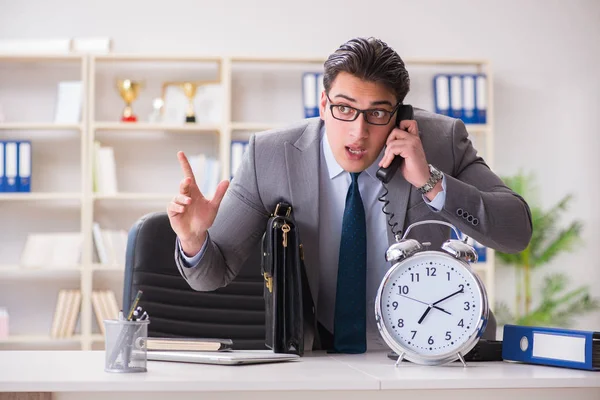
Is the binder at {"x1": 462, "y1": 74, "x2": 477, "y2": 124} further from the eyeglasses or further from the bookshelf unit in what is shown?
the eyeglasses

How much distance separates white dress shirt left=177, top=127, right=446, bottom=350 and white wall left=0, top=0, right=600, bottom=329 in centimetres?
312

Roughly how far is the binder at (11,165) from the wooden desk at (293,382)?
347cm

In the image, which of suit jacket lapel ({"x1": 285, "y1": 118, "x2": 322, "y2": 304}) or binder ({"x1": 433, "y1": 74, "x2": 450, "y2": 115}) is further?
binder ({"x1": 433, "y1": 74, "x2": 450, "y2": 115})

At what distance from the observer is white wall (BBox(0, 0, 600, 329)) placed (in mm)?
5125

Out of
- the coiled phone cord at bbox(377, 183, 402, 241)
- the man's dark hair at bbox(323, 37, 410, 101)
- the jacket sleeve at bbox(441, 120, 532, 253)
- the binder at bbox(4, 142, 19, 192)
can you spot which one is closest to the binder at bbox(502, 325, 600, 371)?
the jacket sleeve at bbox(441, 120, 532, 253)

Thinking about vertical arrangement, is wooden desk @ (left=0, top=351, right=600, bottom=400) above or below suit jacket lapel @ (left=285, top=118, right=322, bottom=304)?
below

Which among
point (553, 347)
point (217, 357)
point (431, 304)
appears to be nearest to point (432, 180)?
point (431, 304)

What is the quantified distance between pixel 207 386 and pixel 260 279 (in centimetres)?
100

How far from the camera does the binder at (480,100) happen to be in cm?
490

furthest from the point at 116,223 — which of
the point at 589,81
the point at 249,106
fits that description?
the point at 589,81

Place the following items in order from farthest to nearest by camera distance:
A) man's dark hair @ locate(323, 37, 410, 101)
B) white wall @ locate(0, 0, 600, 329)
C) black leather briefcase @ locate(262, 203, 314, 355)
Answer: white wall @ locate(0, 0, 600, 329), man's dark hair @ locate(323, 37, 410, 101), black leather briefcase @ locate(262, 203, 314, 355)

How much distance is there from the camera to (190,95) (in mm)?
4906

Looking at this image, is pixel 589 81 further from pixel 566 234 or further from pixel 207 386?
pixel 207 386

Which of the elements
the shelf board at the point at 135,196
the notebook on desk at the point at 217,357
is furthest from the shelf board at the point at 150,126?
the notebook on desk at the point at 217,357
